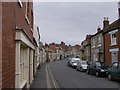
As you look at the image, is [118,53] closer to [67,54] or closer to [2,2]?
[2,2]

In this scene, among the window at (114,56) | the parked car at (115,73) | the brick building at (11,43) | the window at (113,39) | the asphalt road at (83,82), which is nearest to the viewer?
the brick building at (11,43)

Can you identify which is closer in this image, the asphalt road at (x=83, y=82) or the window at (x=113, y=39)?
the asphalt road at (x=83, y=82)

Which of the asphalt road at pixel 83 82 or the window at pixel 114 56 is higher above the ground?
the window at pixel 114 56

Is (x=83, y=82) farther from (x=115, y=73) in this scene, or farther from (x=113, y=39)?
(x=113, y=39)

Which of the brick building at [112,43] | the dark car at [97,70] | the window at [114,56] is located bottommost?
the dark car at [97,70]

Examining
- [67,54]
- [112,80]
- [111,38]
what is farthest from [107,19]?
[67,54]

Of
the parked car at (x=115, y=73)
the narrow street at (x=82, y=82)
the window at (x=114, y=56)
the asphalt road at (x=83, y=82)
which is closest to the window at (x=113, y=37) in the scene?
the window at (x=114, y=56)

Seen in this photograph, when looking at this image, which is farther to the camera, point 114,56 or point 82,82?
point 114,56

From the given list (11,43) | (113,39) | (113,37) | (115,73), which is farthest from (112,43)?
(11,43)

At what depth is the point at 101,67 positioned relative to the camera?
2766 centimetres

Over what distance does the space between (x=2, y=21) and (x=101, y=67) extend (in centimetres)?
2345

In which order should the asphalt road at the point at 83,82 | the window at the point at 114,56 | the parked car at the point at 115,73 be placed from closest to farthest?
1. the asphalt road at the point at 83,82
2. the parked car at the point at 115,73
3. the window at the point at 114,56

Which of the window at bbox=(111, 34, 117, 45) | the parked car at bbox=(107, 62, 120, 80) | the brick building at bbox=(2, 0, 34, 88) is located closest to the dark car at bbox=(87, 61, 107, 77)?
the parked car at bbox=(107, 62, 120, 80)

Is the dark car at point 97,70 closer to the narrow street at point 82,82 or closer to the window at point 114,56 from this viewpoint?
the narrow street at point 82,82
